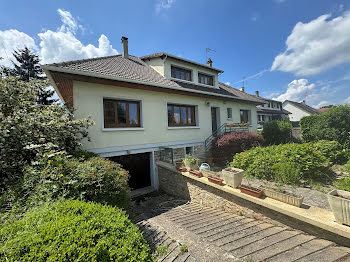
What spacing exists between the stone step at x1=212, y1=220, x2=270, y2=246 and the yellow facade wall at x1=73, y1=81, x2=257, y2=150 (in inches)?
232

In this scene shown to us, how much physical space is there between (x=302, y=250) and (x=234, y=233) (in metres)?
1.27

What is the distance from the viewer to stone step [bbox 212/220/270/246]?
3.17 m

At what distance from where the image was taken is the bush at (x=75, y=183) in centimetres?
297

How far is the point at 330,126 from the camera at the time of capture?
40.8 feet

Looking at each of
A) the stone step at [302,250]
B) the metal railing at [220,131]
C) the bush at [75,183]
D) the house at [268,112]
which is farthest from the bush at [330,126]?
the bush at [75,183]

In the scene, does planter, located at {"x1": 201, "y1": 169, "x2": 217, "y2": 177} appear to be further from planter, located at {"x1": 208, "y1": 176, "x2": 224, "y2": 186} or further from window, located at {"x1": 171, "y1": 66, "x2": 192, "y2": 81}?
window, located at {"x1": 171, "y1": 66, "x2": 192, "y2": 81}

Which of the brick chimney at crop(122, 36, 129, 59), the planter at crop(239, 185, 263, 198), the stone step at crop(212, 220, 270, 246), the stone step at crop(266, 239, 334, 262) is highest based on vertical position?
the brick chimney at crop(122, 36, 129, 59)

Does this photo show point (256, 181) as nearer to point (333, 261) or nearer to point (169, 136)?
point (333, 261)

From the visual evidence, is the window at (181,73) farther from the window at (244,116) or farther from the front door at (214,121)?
the window at (244,116)

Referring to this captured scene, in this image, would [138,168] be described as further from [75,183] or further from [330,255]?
[330,255]

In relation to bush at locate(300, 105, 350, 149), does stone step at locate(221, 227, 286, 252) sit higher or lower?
lower

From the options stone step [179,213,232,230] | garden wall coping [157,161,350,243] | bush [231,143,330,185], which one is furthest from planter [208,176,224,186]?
bush [231,143,330,185]

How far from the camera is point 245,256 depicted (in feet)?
8.59

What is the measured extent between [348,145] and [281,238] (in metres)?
14.0
